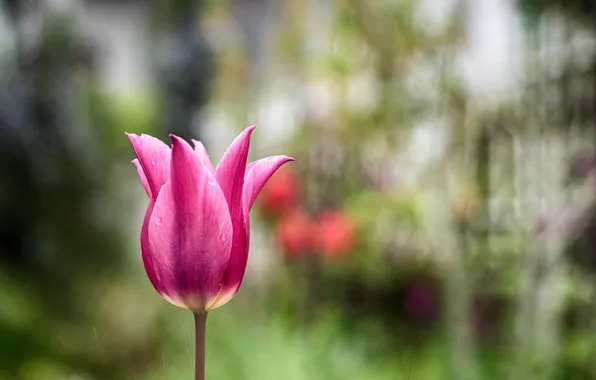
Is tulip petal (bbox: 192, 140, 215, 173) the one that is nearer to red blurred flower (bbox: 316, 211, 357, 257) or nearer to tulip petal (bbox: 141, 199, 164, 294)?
tulip petal (bbox: 141, 199, 164, 294)

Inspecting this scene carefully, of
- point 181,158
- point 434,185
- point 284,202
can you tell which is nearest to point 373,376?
point 434,185

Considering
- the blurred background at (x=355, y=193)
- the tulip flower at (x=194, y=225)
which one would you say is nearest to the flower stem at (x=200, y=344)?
the tulip flower at (x=194, y=225)

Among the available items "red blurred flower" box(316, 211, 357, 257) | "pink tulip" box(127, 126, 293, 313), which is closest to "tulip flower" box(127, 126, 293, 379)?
"pink tulip" box(127, 126, 293, 313)

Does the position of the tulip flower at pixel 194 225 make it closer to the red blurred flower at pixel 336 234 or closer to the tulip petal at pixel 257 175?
the tulip petal at pixel 257 175

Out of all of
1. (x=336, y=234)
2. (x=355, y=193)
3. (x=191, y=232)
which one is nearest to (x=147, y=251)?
(x=191, y=232)

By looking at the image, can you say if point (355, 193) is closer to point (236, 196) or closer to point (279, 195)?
point (279, 195)
